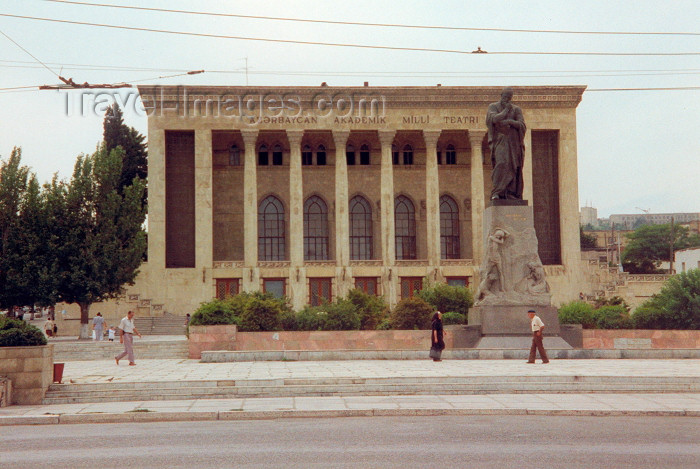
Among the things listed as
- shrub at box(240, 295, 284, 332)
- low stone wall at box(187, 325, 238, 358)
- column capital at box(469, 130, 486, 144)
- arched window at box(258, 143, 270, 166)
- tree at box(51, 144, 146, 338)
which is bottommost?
low stone wall at box(187, 325, 238, 358)

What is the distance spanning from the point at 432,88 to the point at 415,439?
39772 millimetres

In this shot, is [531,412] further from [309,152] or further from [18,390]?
[309,152]

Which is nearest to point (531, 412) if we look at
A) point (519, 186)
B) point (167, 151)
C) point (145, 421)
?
point (145, 421)

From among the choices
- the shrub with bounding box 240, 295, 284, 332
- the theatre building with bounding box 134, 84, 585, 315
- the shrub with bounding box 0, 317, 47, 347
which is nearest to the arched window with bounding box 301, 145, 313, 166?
the theatre building with bounding box 134, 84, 585, 315

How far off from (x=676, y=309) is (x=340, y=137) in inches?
941

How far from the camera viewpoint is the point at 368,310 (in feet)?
119

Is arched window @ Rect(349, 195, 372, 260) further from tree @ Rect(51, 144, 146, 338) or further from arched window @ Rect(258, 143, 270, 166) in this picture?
tree @ Rect(51, 144, 146, 338)

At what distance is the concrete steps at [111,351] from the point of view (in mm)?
28828

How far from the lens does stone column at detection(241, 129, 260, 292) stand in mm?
48656

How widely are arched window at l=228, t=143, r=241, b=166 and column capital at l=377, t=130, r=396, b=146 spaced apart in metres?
8.65

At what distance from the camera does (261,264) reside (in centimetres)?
4916

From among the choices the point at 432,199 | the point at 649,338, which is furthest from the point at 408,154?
the point at 649,338

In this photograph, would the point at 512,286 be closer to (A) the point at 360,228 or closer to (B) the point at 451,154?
(A) the point at 360,228

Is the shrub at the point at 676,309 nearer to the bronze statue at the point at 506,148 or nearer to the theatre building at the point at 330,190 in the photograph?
the bronze statue at the point at 506,148
